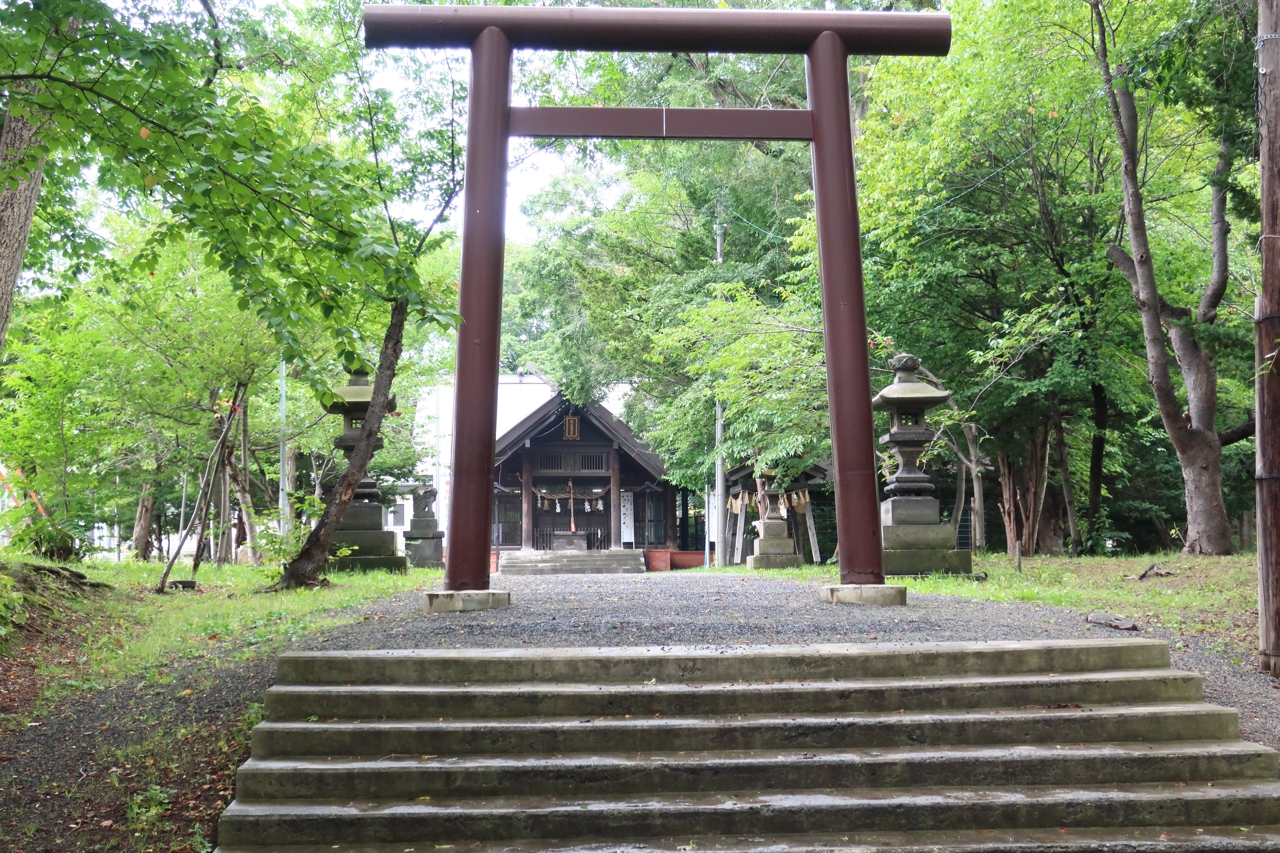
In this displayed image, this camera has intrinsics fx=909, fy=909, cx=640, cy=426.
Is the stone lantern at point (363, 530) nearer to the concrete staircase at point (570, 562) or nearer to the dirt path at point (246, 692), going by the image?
the dirt path at point (246, 692)

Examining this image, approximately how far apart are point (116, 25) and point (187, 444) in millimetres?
16312

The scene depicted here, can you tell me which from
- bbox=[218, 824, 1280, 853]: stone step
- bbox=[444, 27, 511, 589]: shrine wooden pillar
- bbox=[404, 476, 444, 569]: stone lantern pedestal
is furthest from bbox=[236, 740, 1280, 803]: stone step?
bbox=[404, 476, 444, 569]: stone lantern pedestal

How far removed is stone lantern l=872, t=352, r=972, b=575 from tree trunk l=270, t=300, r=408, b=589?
6.29 metres

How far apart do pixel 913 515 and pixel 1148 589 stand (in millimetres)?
2761

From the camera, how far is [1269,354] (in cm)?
647

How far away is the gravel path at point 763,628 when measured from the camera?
5.69 m

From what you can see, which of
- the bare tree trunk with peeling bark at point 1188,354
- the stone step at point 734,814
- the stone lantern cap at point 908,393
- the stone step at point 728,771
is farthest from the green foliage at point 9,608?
the bare tree trunk with peeling bark at point 1188,354

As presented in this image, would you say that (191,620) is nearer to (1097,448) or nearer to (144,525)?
(144,525)

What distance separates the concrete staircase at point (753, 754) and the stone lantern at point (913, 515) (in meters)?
6.37

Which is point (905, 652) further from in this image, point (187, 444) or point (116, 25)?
point (187, 444)

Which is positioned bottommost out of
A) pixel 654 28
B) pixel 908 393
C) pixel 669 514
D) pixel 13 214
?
pixel 669 514

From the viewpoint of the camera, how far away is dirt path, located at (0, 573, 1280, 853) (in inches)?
169

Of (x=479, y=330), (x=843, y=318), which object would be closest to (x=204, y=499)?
(x=479, y=330)

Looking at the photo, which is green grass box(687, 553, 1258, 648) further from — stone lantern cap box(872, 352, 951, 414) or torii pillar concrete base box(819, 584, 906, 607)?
stone lantern cap box(872, 352, 951, 414)
